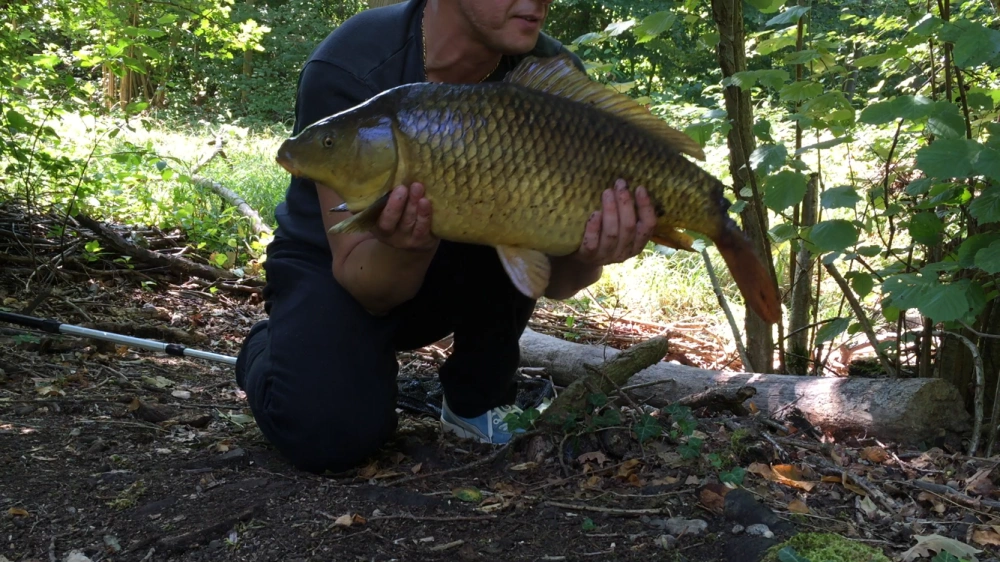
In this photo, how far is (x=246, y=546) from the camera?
1.51 m

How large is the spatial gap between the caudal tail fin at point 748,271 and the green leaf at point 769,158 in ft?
2.09

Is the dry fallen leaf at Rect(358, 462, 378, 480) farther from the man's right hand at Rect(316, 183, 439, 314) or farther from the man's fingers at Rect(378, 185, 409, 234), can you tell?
the man's fingers at Rect(378, 185, 409, 234)

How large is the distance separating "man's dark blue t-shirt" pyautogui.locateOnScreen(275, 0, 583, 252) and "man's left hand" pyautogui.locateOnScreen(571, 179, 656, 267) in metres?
0.65

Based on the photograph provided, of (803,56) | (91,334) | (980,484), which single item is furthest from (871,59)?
(91,334)

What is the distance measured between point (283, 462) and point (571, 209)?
1.04 m

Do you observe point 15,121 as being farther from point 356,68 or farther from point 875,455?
point 875,455

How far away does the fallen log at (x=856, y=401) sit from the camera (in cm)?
231

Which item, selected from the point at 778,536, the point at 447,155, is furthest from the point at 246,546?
the point at 778,536

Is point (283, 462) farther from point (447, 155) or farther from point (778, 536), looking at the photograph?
point (778, 536)

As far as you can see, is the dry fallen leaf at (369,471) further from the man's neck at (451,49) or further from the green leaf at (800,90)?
the green leaf at (800,90)

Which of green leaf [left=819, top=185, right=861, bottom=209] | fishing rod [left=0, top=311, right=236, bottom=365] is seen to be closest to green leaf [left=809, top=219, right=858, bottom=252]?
green leaf [left=819, top=185, right=861, bottom=209]

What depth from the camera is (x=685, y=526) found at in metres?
1.58

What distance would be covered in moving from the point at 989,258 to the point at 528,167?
3.71ft

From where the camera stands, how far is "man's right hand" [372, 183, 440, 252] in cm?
144
